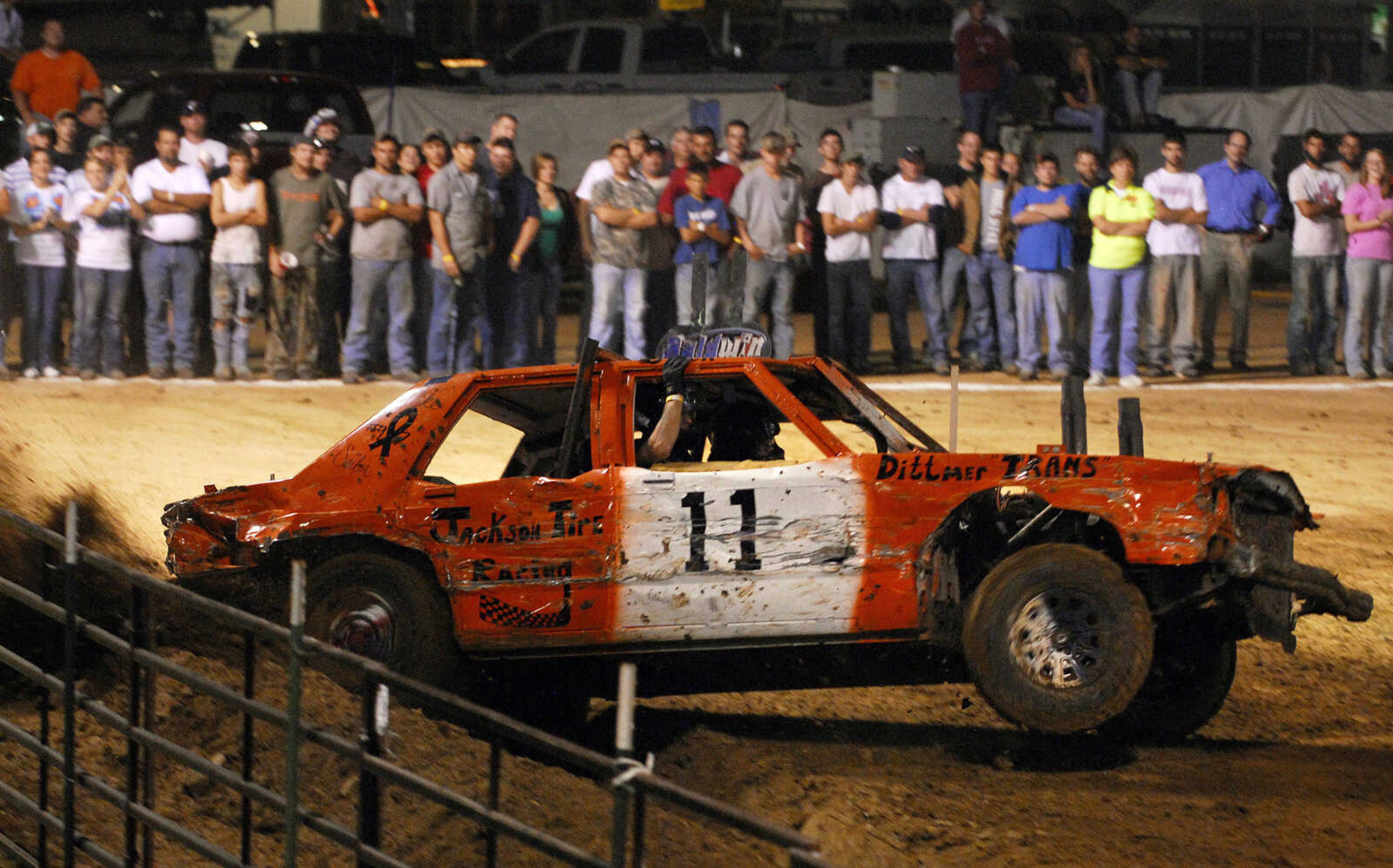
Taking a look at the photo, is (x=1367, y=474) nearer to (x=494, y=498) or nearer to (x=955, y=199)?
(x=955, y=199)

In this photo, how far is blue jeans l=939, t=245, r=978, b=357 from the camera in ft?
51.7

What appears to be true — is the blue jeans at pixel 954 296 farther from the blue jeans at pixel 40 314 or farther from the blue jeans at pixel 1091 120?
the blue jeans at pixel 40 314

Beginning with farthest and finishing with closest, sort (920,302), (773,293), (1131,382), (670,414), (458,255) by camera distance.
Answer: (920,302) → (1131,382) → (773,293) → (458,255) → (670,414)

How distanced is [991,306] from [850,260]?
1.50 m

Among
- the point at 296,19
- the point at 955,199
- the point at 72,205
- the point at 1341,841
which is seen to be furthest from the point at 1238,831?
the point at 296,19

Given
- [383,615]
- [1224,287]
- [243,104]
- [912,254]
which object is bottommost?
[383,615]

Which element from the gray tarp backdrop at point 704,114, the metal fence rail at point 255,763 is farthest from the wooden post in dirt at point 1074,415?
the gray tarp backdrop at point 704,114

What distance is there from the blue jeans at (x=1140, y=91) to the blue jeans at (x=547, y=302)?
8140mm

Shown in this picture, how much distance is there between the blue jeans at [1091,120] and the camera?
725 inches

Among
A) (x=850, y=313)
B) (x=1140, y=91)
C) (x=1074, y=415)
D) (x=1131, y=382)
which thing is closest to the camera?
(x=1074, y=415)

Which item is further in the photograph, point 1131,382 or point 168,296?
point 1131,382

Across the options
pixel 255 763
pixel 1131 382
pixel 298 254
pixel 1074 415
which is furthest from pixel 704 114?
pixel 255 763

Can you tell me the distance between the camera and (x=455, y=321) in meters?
14.8

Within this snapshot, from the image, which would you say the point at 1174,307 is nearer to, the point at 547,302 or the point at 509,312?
the point at 547,302
